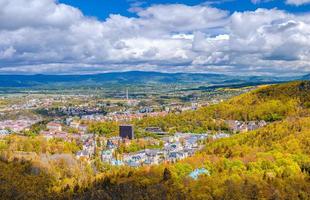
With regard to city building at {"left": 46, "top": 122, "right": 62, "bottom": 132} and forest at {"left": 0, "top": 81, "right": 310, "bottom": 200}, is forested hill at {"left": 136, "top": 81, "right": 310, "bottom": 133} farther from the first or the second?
forest at {"left": 0, "top": 81, "right": 310, "bottom": 200}

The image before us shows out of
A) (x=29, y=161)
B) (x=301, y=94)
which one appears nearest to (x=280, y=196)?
(x=29, y=161)

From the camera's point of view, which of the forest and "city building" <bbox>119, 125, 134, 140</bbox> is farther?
"city building" <bbox>119, 125, 134, 140</bbox>

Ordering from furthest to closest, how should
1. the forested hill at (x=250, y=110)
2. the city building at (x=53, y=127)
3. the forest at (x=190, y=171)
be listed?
the city building at (x=53, y=127) < the forested hill at (x=250, y=110) < the forest at (x=190, y=171)

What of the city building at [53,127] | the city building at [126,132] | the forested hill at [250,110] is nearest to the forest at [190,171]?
the city building at [126,132]

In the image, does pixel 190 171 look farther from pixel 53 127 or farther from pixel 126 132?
pixel 53 127

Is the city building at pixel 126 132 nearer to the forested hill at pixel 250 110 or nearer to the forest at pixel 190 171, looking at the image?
the forested hill at pixel 250 110

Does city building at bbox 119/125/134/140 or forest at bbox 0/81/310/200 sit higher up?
forest at bbox 0/81/310/200

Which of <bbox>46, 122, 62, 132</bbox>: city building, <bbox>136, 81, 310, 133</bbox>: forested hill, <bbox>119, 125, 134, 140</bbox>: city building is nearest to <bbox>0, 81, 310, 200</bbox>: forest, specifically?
<bbox>119, 125, 134, 140</bbox>: city building

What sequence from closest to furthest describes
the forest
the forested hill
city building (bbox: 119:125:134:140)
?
the forest < city building (bbox: 119:125:134:140) < the forested hill

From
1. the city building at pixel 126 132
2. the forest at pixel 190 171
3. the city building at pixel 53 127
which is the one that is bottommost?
the city building at pixel 53 127

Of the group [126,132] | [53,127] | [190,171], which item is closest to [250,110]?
[126,132]
